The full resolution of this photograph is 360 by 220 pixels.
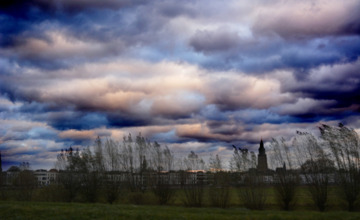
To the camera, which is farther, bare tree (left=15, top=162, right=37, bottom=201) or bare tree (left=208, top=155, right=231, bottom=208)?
bare tree (left=15, top=162, right=37, bottom=201)

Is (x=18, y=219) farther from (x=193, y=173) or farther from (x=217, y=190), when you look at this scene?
(x=193, y=173)

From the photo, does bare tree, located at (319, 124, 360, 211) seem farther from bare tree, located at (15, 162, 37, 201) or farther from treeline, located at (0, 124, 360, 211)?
bare tree, located at (15, 162, 37, 201)

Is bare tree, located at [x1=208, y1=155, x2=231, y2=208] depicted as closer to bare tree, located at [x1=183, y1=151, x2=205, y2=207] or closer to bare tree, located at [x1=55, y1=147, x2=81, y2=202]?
bare tree, located at [x1=183, y1=151, x2=205, y2=207]

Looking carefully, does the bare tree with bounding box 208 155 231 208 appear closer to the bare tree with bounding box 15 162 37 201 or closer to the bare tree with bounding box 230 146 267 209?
the bare tree with bounding box 230 146 267 209

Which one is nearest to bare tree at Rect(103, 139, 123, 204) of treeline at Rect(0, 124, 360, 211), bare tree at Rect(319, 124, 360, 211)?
treeline at Rect(0, 124, 360, 211)

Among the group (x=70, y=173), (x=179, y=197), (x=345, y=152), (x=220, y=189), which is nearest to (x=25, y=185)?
(x=70, y=173)

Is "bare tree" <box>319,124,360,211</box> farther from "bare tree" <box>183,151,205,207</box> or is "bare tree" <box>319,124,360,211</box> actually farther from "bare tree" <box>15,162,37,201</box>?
"bare tree" <box>15,162,37,201</box>

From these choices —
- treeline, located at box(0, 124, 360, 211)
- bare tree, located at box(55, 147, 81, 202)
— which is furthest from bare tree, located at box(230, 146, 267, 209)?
bare tree, located at box(55, 147, 81, 202)

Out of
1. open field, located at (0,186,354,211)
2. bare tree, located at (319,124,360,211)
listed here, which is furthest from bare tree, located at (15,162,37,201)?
bare tree, located at (319,124,360,211)

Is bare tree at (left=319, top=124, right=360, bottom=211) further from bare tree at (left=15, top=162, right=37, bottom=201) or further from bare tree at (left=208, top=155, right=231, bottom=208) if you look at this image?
bare tree at (left=15, top=162, right=37, bottom=201)

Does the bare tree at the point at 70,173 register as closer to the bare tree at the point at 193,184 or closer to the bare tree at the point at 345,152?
the bare tree at the point at 193,184

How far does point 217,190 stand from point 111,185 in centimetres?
1737

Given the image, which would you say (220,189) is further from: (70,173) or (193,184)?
(70,173)

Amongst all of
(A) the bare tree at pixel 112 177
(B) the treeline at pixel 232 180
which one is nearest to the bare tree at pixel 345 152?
(B) the treeline at pixel 232 180
